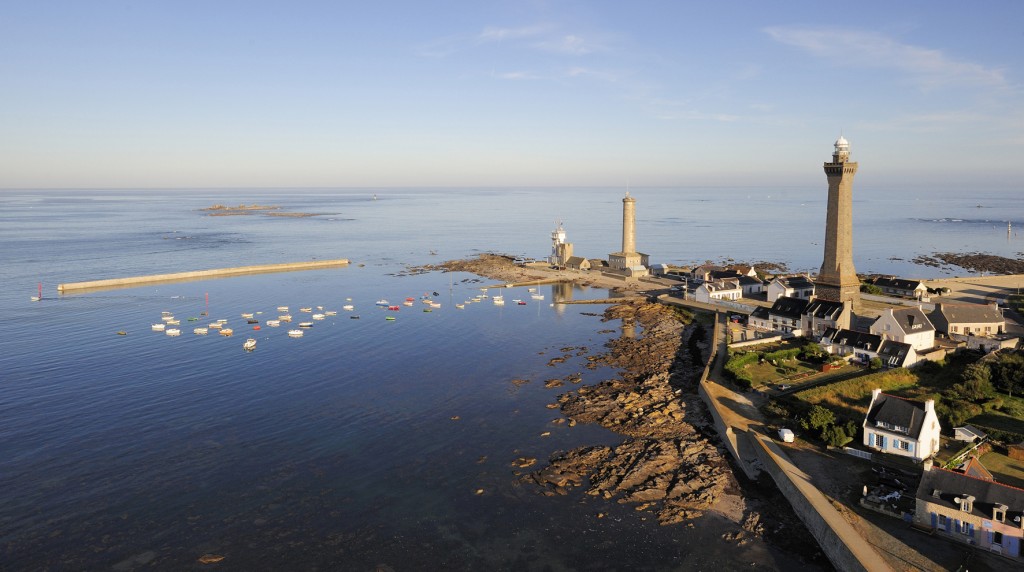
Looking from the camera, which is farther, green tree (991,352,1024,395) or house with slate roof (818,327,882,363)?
house with slate roof (818,327,882,363)

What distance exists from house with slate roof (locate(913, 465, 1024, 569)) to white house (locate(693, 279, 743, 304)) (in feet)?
143

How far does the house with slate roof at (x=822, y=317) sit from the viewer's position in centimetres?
4803

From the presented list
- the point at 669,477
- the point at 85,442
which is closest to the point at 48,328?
the point at 85,442

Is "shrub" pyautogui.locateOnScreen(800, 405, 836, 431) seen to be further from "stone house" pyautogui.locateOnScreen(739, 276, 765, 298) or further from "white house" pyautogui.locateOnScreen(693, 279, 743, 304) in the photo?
"stone house" pyautogui.locateOnScreen(739, 276, 765, 298)

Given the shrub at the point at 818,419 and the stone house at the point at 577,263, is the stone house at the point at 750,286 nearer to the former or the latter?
the stone house at the point at 577,263

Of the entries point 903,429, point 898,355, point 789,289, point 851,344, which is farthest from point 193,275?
point 903,429

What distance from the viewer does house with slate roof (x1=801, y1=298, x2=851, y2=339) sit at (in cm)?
4803

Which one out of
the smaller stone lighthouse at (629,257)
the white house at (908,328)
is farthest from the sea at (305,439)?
the white house at (908,328)

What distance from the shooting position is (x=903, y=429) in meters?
28.6

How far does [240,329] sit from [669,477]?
45.6 meters

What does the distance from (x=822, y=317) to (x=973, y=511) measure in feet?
92.9

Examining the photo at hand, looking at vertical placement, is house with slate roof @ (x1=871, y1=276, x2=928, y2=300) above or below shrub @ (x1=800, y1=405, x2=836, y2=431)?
above

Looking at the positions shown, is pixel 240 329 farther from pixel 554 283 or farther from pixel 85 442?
pixel 554 283

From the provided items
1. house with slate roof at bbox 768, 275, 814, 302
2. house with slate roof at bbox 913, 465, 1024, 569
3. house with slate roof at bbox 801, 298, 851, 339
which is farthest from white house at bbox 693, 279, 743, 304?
house with slate roof at bbox 913, 465, 1024, 569
